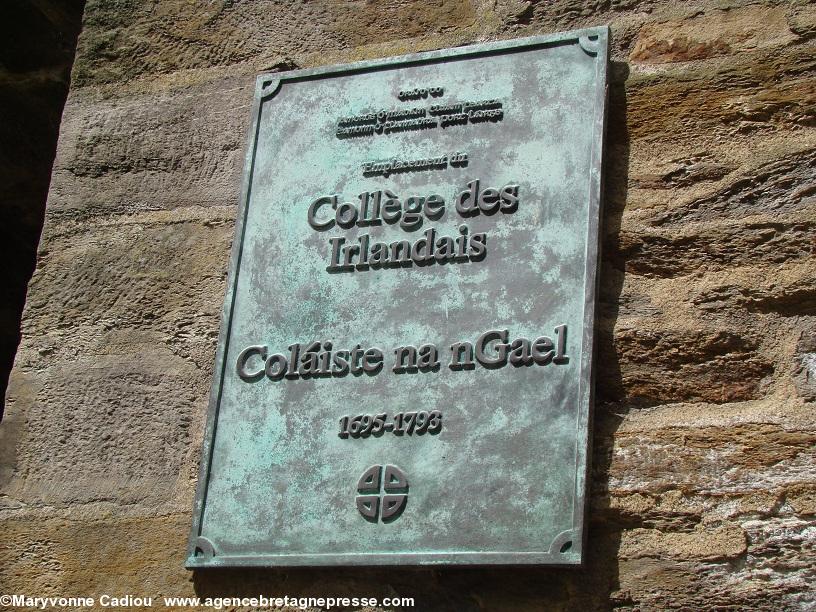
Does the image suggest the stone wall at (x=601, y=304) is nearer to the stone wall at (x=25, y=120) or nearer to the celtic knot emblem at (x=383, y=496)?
the celtic knot emblem at (x=383, y=496)

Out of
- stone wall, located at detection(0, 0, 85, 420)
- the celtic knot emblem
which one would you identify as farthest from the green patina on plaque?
stone wall, located at detection(0, 0, 85, 420)

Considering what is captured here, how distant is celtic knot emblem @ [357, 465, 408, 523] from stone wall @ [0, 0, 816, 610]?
0.09m

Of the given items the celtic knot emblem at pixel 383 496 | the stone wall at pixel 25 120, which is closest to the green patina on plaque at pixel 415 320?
the celtic knot emblem at pixel 383 496

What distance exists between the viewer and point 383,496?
1687 millimetres

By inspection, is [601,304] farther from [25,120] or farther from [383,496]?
[25,120]

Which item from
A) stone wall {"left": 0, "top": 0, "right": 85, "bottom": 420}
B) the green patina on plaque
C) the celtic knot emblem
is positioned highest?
stone wall {"left": 0, "top": 0, "right": 85, "bottom": 420}

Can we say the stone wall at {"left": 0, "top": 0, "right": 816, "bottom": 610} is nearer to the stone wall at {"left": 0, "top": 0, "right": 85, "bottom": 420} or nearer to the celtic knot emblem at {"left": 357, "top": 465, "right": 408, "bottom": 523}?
the celtic knot emblem at {"left": 357, "top": 465, "right": 408, "bottom": 523}

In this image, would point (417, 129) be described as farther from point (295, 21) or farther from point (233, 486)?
point (233, 486)

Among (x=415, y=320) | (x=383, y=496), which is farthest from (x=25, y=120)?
(x=383, y=496)

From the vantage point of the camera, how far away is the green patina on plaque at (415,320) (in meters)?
1.66

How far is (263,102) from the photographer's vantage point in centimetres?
211

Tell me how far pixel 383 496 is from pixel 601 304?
1.38 ft

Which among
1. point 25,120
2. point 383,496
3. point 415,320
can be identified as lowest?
point 383,496

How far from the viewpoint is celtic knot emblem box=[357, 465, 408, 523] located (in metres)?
1.67
